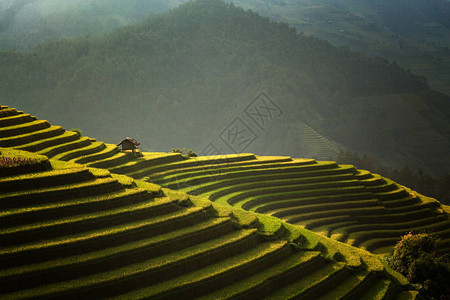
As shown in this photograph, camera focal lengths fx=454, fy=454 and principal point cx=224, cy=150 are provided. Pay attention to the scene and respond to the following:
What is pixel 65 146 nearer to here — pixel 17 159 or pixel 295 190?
pixel 17 159

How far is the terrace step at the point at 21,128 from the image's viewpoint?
24.4 metres

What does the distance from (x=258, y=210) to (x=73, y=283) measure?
15.3 meters

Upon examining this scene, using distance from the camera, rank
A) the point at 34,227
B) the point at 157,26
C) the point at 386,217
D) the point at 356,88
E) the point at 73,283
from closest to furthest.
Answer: the point at 73,283
the point at 34,227
the point at 386,217
the point at 356,88
the point at 157,26

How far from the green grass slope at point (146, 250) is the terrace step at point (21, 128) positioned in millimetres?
5939

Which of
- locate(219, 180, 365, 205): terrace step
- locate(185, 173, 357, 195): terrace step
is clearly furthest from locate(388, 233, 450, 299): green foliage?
locate(185, 173, 357, 195): terrace step

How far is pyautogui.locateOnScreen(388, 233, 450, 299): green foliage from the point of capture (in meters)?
18.8

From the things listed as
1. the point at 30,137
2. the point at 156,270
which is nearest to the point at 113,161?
the point at 30,137

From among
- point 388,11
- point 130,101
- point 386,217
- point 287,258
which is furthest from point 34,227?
point 388,11

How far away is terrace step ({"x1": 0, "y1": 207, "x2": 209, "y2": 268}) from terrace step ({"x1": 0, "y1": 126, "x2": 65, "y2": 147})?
11739 millimetres

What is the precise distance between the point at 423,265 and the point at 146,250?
40.1 feet

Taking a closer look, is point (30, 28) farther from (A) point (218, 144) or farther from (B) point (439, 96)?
(B) point (439, 96)

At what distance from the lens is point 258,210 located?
87.6ft

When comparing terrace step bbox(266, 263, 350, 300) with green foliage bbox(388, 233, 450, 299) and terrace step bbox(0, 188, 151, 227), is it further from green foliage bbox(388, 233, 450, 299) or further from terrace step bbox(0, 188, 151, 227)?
terrace step bbox(0, 188, 151, 227)

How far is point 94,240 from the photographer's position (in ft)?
46.1
